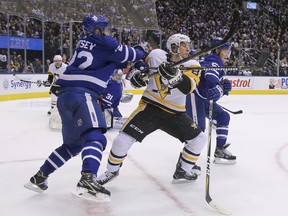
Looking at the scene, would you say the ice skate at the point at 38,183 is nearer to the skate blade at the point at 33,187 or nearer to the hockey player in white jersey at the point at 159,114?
the skate blade at the point at 33,187

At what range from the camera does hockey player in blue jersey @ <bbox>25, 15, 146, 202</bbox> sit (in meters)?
2.30

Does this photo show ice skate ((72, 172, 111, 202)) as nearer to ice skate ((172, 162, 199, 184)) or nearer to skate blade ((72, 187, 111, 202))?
skate blade ((72, 187, 111, 202))

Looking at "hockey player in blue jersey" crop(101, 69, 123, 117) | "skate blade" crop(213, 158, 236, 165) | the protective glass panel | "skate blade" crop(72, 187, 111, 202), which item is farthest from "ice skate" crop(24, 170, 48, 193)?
the protective glass panel

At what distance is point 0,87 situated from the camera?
869 cm

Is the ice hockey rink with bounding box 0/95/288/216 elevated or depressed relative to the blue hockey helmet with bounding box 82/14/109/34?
depressed

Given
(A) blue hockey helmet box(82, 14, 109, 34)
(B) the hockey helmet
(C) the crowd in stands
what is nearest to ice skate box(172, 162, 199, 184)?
(A) blue hockey helmet box(82, 14, 109, 34)

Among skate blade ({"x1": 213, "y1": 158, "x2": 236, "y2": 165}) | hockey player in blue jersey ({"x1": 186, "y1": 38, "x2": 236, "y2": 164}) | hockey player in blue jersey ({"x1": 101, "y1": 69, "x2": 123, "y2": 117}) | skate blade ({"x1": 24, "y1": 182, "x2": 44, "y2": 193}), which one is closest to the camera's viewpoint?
skate blade ({"x1": 24, "y1": 182, "x2": 44, "y2": 193})

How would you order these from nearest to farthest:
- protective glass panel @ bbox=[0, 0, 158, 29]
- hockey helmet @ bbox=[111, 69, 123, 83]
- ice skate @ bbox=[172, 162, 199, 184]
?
ice skate @ bbox=[172, 162, 199, 184] → hockey helmet @ bbox=[111, 69, 123, 83] → protective glass panel @ bbox=[0, 0, 158, 29]

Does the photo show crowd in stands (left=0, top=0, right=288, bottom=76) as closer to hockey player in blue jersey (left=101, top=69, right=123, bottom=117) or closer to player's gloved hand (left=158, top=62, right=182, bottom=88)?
hockey player in blue jersey (left=101, top=69, right=123, bottom=117)

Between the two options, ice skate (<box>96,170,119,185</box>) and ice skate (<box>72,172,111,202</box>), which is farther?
ice skate (<box>96,170,119,185</box>)

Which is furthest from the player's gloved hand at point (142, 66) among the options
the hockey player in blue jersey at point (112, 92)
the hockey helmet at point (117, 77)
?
the hockey helmet at point (117, 77)

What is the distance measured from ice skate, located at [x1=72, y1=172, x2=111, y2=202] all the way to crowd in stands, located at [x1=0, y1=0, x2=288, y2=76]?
724 centimetres

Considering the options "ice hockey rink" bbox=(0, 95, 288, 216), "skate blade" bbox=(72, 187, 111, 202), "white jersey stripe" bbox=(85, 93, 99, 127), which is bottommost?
"ice hockey rink" bbox=(0, 95, 288, 216)

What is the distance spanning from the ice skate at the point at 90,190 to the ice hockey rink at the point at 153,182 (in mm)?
61
